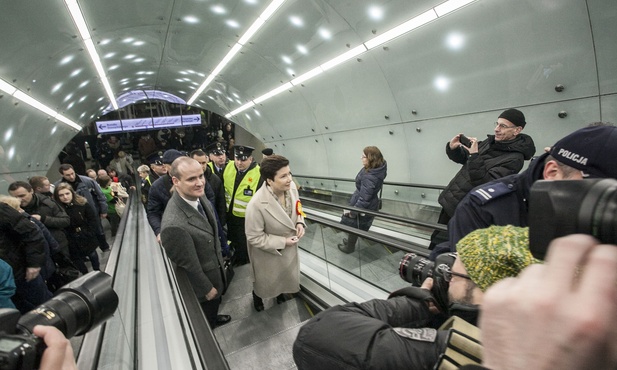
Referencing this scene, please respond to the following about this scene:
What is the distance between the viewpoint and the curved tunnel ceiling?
3.81 m

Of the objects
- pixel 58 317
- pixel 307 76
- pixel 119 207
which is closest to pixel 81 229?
pixel 119 207

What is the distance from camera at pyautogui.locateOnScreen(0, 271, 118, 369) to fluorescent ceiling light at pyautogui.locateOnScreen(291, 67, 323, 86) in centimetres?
775

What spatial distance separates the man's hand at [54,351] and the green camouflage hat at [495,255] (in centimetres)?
125

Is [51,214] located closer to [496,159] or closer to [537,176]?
[537,176]

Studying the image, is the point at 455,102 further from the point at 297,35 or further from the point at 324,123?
the point at 324,123

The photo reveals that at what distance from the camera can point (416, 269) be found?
1529 millimetres

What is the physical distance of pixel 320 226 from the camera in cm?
388

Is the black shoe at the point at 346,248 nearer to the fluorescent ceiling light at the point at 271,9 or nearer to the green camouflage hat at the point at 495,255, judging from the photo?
the green camouflage hat at the point at 495,255

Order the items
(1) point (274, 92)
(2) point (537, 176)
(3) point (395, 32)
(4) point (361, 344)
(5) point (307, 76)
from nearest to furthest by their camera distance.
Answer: (4) point (361, 344) → (2) point (537, 176) → (3) point (395, 32) → (5) point (307, 76) → (1) point (274, 92)

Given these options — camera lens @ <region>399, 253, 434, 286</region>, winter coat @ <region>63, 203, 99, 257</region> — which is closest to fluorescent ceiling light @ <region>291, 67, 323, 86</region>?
winter coat @ <region>63, 203, 99, 257</region>

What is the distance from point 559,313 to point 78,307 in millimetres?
1310

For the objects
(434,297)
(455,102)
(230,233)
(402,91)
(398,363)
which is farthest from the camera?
(402,91)

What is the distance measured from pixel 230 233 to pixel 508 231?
400cm

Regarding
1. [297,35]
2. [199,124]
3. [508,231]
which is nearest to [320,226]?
[508,231]
